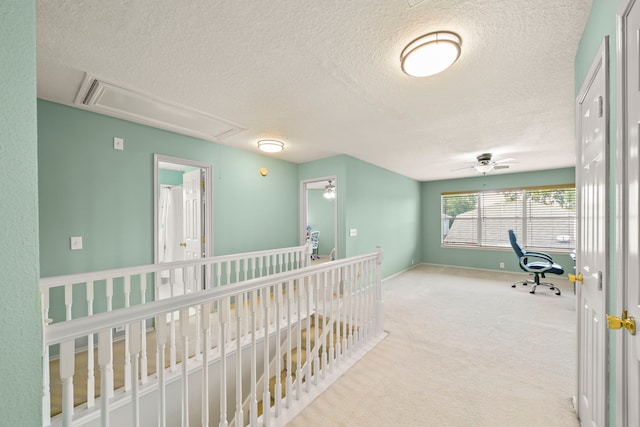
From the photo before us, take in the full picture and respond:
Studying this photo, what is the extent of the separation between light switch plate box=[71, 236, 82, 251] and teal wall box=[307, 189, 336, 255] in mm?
6709

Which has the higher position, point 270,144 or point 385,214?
point 270,144

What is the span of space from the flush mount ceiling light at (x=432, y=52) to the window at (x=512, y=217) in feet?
19.3

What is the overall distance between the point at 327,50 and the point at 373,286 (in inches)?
92.5

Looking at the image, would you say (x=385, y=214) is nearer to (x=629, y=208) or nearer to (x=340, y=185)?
(x=340, y=185)

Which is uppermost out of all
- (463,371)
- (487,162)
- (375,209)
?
(487,162)

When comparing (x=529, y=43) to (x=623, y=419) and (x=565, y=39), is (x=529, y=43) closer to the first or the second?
(x=565, y=39)

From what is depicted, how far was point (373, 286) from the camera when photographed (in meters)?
2.96

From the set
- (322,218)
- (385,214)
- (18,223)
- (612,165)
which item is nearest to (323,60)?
(612,165)

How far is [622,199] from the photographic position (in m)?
0.94

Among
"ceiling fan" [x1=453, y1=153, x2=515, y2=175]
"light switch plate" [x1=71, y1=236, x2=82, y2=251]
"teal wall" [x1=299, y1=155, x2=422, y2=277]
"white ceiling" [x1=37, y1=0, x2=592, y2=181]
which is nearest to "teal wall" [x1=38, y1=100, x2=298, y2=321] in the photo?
"light switch plate" [x1=71, y1=236, x2=82, y2=251]

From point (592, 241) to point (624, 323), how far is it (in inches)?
27.3

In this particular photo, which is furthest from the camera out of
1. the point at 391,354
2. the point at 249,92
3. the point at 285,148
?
the point at 285,148

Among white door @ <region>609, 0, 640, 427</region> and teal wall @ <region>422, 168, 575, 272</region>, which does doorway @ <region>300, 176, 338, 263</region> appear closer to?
teal wall @ <region>422, 168, 575, 272</region>

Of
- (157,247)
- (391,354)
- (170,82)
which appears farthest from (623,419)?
(157,247)
